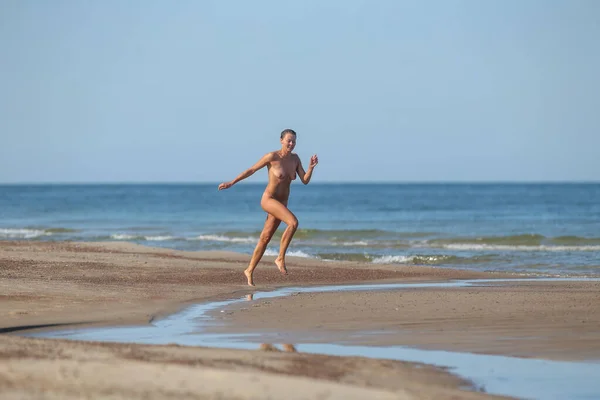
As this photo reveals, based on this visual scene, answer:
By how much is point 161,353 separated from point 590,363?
9.96 feet

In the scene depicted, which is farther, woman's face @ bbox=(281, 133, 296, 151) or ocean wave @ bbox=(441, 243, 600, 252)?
ocean wave @ bbox=(441, 243, 600, 252)

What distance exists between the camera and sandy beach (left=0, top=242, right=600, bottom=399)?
220 inches

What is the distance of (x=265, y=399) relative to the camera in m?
5.24

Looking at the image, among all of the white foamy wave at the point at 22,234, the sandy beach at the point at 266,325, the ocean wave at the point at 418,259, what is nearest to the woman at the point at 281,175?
the sandy beach at the point at 266,325

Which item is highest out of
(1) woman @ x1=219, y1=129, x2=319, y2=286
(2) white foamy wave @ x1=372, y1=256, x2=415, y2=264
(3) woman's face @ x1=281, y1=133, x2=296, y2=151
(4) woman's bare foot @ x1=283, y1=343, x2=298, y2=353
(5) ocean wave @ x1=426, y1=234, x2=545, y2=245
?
(3) woman's face @ x1=281, y1=133, x2=296, y2=151

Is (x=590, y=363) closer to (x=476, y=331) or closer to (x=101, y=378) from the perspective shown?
(x=476, y=331)

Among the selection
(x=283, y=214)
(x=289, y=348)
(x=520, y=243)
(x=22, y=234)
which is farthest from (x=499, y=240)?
(x=289, y=348)

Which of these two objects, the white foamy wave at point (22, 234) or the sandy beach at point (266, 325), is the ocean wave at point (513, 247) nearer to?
the sandy beach at point (266, 325)

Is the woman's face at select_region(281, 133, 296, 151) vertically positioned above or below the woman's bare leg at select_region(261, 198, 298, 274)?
above

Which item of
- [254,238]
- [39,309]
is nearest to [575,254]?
[254,238]

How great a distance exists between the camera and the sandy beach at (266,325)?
18.4ft

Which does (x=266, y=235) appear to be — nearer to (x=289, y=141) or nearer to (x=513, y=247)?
(x=289, y=141)

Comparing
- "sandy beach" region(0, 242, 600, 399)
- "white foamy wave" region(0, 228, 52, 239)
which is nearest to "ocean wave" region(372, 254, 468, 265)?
"sandy beach" region(0, 242, 600, 399)

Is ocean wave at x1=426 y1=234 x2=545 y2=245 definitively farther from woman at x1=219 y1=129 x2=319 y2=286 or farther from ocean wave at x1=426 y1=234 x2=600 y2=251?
woman at x1=219 y1=129 x2=319 y2=286
